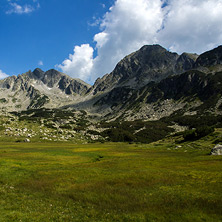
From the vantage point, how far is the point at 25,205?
72.2 ft

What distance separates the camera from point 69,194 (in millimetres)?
26062

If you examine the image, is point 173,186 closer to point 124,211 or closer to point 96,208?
point 124,211

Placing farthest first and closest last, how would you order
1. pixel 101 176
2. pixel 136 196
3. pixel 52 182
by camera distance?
pixel 101 176
pixel 52 182
pixel 136 196

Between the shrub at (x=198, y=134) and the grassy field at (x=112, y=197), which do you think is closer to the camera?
the grassy field at (x=112, y=197)

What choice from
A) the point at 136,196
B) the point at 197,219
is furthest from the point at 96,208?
the point at 197,219

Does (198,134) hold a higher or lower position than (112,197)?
higher

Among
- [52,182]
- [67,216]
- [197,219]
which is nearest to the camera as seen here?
[197,219]

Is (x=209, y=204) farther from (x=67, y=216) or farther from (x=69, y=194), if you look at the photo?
(x=69, y=194)

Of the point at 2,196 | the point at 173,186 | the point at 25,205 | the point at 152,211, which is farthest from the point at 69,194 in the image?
the point at 173,186

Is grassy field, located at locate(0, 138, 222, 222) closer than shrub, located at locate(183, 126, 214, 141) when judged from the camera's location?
Yes

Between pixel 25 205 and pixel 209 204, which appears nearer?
pixel 209 204

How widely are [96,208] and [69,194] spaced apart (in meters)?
6.73

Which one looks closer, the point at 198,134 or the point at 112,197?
the point at 112,197

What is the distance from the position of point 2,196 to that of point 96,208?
47.8ft
